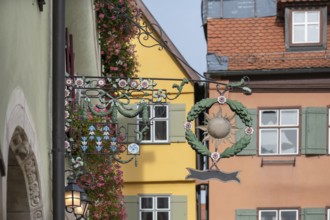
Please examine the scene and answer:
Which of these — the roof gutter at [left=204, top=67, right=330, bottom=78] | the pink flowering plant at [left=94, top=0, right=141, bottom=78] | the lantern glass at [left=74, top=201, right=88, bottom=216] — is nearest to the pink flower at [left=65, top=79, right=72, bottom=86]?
the lantern glass at [left=74, top=201, right=88, bottom=216]

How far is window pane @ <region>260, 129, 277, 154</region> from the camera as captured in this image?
90.8 feet

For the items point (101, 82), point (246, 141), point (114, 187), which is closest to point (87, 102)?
point (101, 82)

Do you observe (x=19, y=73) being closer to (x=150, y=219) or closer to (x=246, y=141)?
(x=246, y=141)

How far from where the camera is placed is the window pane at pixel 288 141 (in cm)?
2758

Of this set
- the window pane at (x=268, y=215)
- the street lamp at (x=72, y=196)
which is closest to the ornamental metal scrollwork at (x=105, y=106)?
the street lamp at (x=72, y=196)

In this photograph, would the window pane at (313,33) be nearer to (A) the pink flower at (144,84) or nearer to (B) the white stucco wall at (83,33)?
(B) the white stucco wall at (83,33)

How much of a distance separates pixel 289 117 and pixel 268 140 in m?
0.65

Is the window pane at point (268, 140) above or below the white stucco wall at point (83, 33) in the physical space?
below

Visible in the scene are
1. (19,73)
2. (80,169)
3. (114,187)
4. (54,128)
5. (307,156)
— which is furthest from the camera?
(307,156)

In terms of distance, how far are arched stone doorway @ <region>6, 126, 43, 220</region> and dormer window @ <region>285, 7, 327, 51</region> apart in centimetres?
1945

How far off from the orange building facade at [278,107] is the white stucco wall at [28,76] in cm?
1677

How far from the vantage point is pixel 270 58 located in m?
28.4

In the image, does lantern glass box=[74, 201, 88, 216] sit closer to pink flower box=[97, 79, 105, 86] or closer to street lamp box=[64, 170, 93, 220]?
street lamp box=[64, 170, 93, 220]

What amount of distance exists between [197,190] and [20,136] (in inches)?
806
